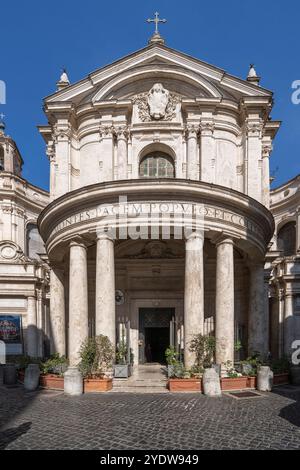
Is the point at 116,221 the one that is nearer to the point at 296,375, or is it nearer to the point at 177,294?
the point at 177,294

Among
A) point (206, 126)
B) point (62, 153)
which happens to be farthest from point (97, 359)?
point (206, 126)

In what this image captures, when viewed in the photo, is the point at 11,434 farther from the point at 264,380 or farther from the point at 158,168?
→ the point at 158,168

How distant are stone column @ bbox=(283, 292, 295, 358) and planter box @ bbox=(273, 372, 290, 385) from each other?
9.81 meters

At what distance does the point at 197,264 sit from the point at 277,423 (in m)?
6.55

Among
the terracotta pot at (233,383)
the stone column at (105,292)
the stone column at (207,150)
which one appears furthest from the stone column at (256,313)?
the stone column at (105,292)

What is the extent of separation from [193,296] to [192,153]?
809cm

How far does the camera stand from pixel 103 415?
34.2ft

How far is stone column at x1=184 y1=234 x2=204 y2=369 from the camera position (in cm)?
1448

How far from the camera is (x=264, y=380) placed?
1397cm

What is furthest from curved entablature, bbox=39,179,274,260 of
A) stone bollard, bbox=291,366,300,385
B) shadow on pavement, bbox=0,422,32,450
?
shadow on pavement, bbox=0,422,32,450

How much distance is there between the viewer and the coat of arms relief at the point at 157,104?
1964cm

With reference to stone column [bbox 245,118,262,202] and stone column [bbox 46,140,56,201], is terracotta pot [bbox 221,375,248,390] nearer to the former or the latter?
stone column [bbox 245,118,262,202]

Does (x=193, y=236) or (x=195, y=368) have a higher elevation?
(x=193, y=236)
